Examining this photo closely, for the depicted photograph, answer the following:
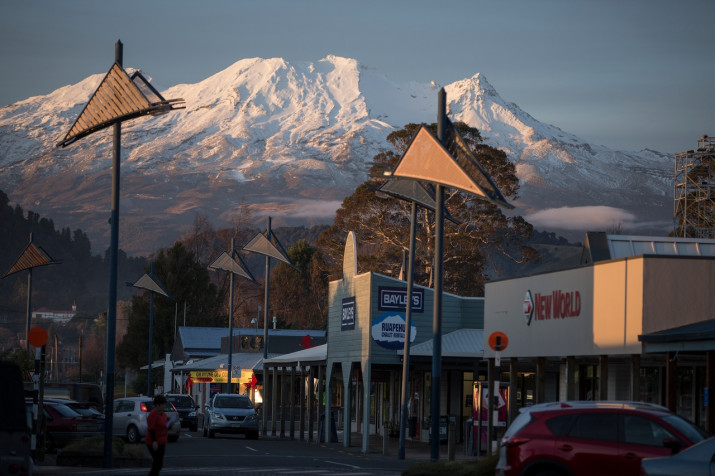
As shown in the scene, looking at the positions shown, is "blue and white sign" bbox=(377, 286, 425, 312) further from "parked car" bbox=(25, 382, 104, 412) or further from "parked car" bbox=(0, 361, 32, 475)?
"parked car" bbox=(0, 361, 32, 475)

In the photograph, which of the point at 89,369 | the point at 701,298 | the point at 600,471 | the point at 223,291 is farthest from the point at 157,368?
the point at 600,471

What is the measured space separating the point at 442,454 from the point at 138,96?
17526 mm

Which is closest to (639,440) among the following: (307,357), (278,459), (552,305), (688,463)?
(688,463)

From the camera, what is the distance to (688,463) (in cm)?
1353

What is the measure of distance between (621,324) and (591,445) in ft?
28.0

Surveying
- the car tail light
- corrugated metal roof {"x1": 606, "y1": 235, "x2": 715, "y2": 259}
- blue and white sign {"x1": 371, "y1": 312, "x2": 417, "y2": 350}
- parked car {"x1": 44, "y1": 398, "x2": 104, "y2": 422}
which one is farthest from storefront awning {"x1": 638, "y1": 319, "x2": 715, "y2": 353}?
parked car {"x1": 44, "y1": 398, "x2": 104, "y2": 422}

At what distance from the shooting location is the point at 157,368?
10106 cm

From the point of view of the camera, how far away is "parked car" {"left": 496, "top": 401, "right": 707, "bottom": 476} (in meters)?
15.4

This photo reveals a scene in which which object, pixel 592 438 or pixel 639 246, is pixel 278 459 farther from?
pixel 592 438

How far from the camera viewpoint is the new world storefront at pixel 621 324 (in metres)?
23.0

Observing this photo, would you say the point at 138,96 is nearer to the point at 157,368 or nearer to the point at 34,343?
the point at 34,343

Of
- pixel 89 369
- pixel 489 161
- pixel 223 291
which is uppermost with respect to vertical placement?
pixel 489 161

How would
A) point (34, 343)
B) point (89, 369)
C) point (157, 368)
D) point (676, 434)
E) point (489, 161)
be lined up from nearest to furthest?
point (676, 434) < point (34, 343) < point (489, 161) < point (157, 368) < point (89, 369)

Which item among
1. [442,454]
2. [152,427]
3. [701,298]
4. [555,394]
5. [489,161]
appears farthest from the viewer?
[489,161]
